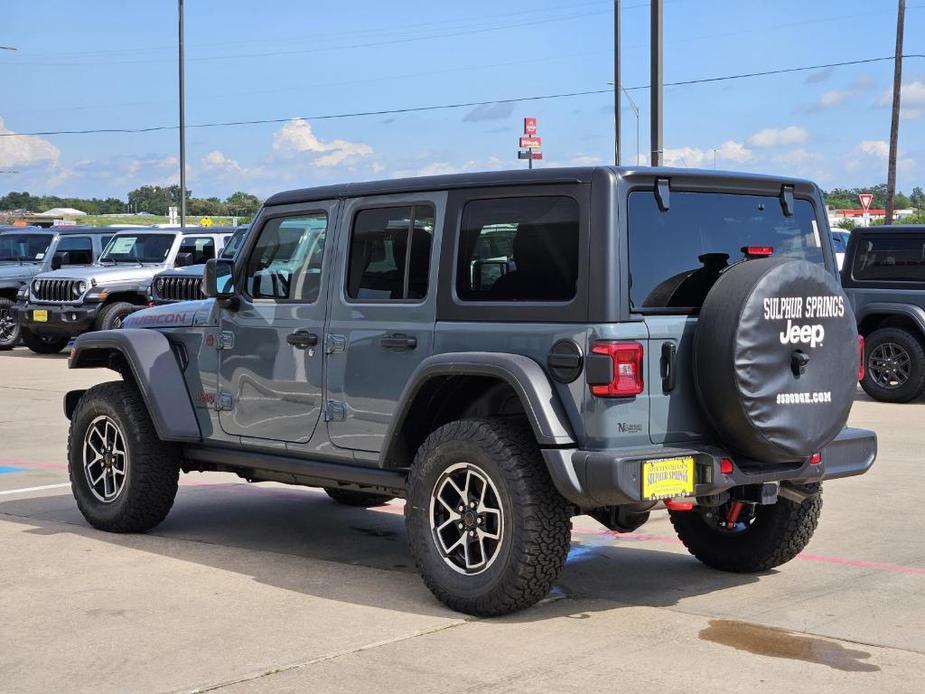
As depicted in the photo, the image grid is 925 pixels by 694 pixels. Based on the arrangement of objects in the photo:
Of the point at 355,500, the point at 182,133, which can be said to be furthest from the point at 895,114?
the point at 355,500

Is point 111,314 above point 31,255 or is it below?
below

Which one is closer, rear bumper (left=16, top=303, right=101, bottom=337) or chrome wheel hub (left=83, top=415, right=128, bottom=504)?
chrome wheel hub (left=83, top=415, right=128, bottom=504)

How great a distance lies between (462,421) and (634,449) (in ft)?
2.58

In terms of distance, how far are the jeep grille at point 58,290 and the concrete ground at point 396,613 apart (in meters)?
13.3

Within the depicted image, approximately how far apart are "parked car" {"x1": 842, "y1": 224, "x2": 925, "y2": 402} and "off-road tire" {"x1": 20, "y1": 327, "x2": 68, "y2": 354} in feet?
43.7

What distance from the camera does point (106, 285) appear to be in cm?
2191

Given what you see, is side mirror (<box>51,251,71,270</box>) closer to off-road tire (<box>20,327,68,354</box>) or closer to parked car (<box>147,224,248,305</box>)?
off-road tire (<box>20,327,68,354</box>)

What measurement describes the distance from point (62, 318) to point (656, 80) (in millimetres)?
9814

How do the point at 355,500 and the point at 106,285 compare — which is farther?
the point at 106,285

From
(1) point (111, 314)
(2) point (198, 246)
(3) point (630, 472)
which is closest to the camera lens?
(3) point (630, 472)

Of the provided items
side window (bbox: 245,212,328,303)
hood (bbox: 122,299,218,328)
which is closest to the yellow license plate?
side window (bbox: 245,212,328,303)

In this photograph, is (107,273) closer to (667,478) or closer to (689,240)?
(689,240)

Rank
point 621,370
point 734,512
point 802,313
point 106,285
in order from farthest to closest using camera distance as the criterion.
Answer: point 106,285 → point 734,512 → point 802,313 → point 621,370

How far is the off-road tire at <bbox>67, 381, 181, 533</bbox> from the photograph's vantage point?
25.3 feet
